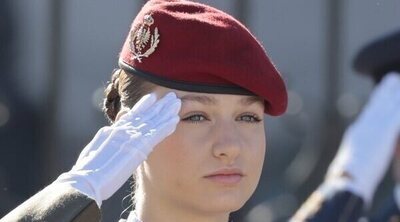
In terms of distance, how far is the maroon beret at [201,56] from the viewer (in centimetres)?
273

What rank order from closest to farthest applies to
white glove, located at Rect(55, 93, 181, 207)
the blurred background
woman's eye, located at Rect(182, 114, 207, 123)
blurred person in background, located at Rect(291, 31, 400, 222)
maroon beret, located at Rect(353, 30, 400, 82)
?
white glove, located at Rect(55, 93, 181, 207) < woman's eye, located at Rect(182, 114, 207, 123) < blurred person in background, located at Rect(291, 31, 400, 222) < maroon beret, located at Rect(353, 30, 400, 82) < the blurred background

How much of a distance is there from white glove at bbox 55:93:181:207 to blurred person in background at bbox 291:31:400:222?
1059mm

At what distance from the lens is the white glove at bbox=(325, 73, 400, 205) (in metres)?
3.86

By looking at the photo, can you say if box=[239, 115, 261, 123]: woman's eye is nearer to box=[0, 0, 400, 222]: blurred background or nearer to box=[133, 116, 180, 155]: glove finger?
box=[133, 116, 180, 155]: glove finger

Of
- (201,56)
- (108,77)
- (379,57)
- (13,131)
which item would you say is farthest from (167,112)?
(13,131)

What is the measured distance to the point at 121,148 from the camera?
8.67 feet

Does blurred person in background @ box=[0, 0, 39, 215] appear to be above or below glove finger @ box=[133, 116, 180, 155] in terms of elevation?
below

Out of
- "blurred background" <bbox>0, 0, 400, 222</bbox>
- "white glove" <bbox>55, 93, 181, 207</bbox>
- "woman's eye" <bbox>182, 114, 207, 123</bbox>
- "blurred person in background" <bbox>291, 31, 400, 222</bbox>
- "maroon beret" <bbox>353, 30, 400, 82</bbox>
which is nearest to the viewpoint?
"white glove" <bbox>55, 93, 181, 207</bbox>

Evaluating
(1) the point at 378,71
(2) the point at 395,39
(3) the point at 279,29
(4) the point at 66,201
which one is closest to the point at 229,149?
(4) the point at 66,201

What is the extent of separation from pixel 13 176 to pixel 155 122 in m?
2.31

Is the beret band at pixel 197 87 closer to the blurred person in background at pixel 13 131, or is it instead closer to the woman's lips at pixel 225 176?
the woman's lips at pixel 225 176

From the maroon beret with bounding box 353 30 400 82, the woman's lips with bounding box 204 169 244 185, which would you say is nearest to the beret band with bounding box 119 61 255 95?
the woman's lips with bounding box 204 169 244 185

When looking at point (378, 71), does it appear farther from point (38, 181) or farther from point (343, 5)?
point (38, 181)

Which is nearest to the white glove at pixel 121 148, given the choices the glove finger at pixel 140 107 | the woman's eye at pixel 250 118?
the glove finger at pixel 140 107
